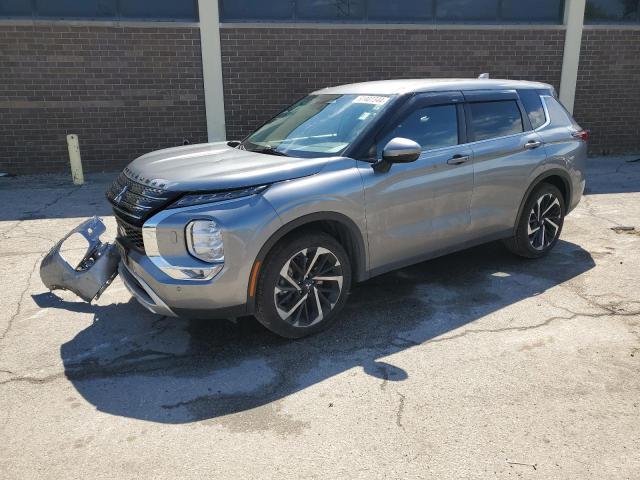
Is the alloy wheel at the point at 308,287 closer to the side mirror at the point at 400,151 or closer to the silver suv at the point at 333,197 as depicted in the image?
the silver suv at the point at 333,197

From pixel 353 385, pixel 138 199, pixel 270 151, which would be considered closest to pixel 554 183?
pixel 270 151

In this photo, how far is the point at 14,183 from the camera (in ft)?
31.7

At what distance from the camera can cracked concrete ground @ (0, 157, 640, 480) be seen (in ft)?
8.83

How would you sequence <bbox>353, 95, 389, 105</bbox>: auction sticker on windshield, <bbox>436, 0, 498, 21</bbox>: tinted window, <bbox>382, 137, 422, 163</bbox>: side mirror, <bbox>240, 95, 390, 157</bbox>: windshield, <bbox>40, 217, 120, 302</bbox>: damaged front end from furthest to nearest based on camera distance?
<bbox>436, 0, 498, 21</bbox>: tinted window
<bbox>353, 95, 389, 105</bbox>: auction sticker on windshield
<bbox>240, 95, 390, 157</bbox>: windshield
<bbox>40, 217, 120, 302</bbox>: damaged front end
<bbox>382, 137, 422, 163</bbox>: side mirror

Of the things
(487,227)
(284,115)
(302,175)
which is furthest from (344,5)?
(302,175)

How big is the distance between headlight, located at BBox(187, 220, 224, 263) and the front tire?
359 mm

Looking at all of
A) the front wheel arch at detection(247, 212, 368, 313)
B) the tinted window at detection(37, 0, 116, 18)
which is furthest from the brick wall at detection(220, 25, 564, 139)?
the front wheel arch at detection(247, 212, 368, 313)

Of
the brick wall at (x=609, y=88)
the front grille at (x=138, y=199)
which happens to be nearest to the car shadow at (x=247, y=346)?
the front grille at (x=138, y=199)

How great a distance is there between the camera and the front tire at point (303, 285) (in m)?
3.62

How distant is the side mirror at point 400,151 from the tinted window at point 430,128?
21 centimetres

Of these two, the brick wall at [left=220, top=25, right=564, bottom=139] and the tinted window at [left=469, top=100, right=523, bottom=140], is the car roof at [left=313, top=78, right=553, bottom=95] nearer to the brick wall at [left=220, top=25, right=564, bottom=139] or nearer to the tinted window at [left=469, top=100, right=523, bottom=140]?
the tinted window at [left=469, top=100, right=523, bottom=140]

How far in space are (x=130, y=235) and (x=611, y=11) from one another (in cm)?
1207

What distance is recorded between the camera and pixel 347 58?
35.4ft

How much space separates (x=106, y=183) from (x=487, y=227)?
7125mm
